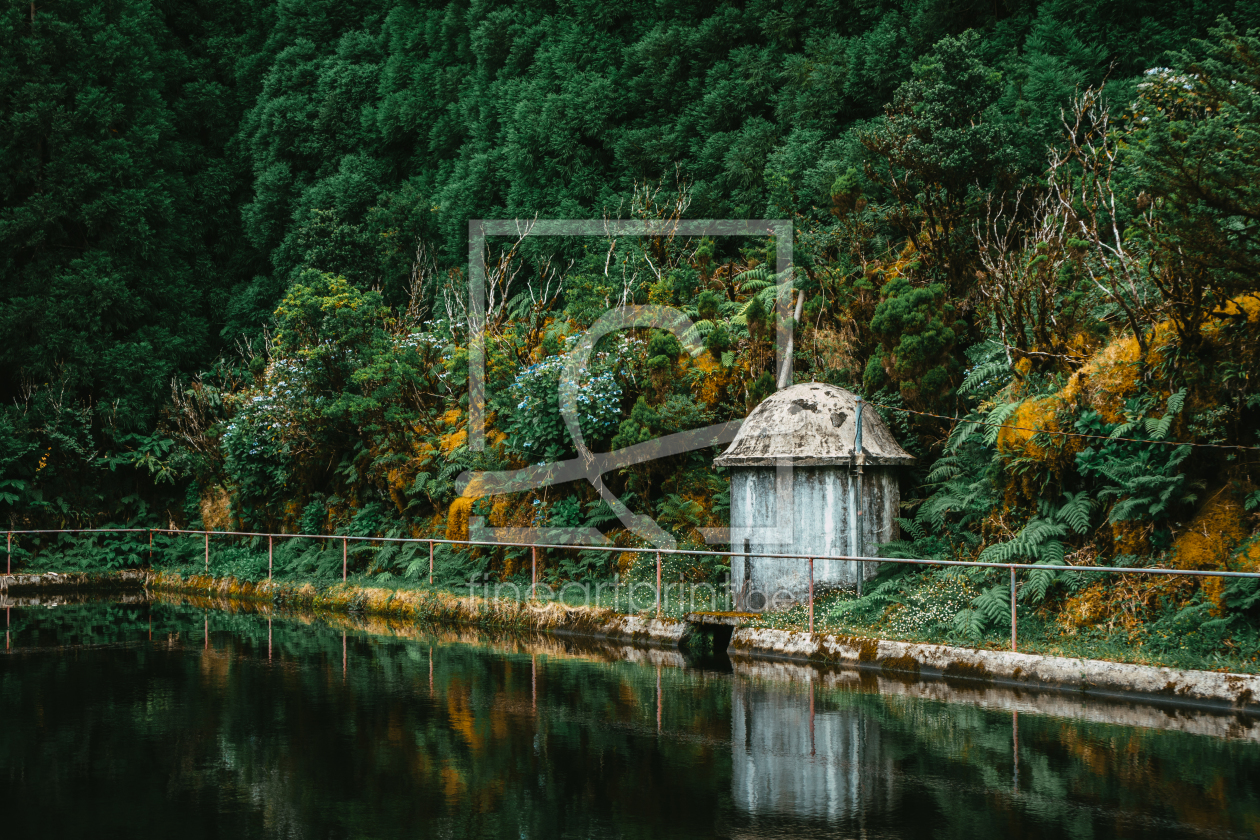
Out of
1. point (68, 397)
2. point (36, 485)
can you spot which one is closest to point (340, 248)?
point (68, 397)

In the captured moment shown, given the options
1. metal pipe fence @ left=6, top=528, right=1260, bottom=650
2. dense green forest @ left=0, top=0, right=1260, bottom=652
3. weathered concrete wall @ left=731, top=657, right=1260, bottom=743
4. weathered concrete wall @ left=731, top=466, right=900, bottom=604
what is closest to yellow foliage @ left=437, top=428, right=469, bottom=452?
dense green forest @ left=0, top=0, right=1260, bottom=652

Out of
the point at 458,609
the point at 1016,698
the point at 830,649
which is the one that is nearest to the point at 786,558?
the point at 830,649

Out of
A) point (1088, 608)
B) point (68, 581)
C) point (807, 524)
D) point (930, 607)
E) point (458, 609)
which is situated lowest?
point (68, 581)

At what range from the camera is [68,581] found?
26.9 m

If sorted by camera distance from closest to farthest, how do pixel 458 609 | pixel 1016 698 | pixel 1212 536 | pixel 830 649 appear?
pixel 1016 698
pixel 1212 536
pixel 830 649
pixel 458 609

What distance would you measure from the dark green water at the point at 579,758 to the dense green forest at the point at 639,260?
10.9 feet

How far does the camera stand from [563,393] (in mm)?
18812

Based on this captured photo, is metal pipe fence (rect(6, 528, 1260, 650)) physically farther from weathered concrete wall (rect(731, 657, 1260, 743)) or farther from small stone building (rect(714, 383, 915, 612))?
weathered concrete wall (rect(731, 657, 1260, 743))

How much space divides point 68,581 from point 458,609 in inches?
542

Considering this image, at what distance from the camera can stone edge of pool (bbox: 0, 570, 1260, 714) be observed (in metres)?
10.4

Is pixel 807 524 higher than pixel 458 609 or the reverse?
higher

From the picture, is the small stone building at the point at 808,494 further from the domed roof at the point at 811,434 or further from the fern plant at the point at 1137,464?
the fern plant at the point at 1137,464

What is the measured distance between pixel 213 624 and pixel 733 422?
954 centimetres

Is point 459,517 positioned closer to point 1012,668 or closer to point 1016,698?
point 1012,668
